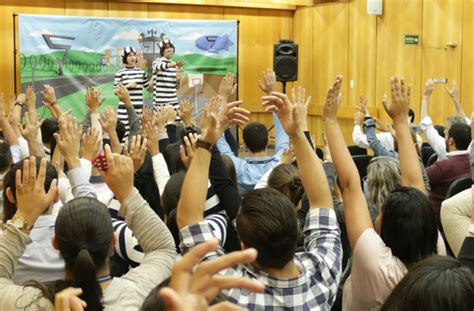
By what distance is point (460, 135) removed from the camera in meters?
5.05

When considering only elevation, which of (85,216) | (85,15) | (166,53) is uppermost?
(85,15)

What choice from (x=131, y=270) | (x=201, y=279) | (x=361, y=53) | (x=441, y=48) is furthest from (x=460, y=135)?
(x=361, y=53)

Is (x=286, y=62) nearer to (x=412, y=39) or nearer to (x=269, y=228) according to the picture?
(x=412, y=39)

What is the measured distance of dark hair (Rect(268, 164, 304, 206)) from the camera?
315cm

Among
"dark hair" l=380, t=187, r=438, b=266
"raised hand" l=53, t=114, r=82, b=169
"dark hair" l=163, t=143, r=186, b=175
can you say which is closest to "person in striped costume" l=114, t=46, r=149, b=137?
"dark hair" l=163, t=143, r=186, b=175

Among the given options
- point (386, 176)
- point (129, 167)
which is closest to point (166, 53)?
point (386, 176)

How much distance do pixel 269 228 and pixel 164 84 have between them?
891cm

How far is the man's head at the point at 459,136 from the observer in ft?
16.5

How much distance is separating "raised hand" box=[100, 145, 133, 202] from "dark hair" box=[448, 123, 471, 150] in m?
3.50

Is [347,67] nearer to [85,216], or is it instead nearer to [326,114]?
[326,114]

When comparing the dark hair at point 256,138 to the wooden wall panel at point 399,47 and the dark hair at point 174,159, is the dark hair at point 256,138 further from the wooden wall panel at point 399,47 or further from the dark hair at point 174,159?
the wooden wall panel at point 399,47

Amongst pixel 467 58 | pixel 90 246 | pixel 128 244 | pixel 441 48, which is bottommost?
pixel 128 244

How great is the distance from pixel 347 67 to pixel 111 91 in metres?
4.31

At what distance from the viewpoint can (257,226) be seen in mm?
1879
